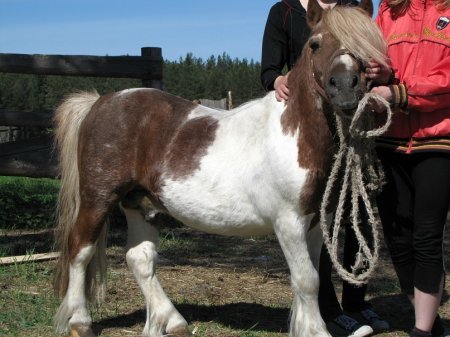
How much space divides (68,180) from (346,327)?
2072 mm

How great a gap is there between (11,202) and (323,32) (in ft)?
18.8

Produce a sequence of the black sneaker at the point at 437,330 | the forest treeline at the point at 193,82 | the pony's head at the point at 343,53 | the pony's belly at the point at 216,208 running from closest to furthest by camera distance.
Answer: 1. the pony's head at the point at 343,53
2. the pony's belly at the point at 216,208
3. the black sneaker at the point at 437,330
4. the forest treeline at the point at 193,82

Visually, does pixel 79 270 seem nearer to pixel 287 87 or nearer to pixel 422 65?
pixel 287 87

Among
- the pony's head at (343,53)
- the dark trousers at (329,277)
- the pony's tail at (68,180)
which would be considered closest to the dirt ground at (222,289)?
the dark trousers at (329,277)

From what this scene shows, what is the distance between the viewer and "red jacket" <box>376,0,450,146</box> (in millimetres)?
3420

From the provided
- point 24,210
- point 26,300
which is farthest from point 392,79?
point 24,210

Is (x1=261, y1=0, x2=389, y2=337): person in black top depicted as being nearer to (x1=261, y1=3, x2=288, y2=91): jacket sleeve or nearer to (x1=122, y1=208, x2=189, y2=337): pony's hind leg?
(x1=261, y1=3, x2=288, y2=91): jacket sleeve

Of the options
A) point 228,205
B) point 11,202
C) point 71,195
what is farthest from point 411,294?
point 11,202

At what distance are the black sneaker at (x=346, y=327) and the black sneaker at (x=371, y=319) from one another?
0.13 meters

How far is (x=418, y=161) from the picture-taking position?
12.0 ft

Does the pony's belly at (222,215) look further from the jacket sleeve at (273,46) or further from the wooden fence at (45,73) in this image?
the wooden fence at (45,73)

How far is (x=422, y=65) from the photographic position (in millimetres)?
3508

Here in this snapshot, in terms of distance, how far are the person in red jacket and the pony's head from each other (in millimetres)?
94

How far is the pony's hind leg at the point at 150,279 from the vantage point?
14.1 ft
